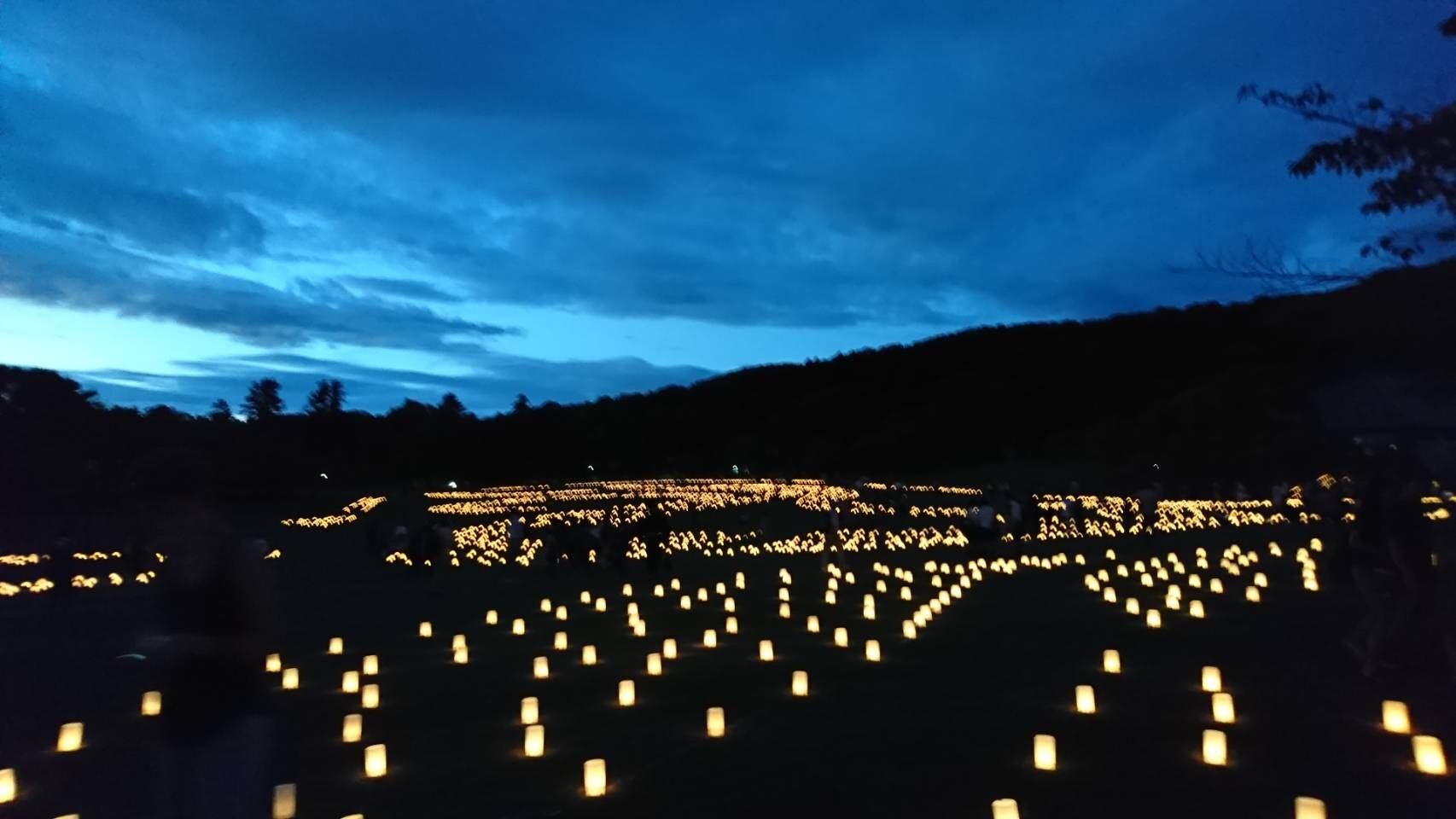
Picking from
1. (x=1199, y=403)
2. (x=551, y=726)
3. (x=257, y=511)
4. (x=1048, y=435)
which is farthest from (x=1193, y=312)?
(x=551, y=726)

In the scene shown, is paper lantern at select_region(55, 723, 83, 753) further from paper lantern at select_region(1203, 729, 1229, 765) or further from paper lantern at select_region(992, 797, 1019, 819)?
paper lantern at select_region(1203, 729, 1229, 765)

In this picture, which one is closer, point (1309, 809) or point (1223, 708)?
point (1309, 809)

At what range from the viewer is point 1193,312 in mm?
96188

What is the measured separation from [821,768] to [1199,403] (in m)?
46.7

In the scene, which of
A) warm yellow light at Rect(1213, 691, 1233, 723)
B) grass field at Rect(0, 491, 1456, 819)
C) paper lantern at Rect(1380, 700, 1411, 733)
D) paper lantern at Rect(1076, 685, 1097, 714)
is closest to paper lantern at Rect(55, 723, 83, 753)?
grass field at Rect(0, 491, 1456, 819)

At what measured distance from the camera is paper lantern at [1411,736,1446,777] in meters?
6.59

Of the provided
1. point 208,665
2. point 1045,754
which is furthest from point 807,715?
point 208,665

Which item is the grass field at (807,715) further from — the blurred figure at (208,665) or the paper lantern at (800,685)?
the blurred figure at (208,665)

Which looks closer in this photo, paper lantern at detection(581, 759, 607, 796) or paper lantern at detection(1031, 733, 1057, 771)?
paper lantern at detection(581, 759, 607, 796)

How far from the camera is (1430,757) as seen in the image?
260 inches

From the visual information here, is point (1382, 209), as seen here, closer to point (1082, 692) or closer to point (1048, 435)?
point (1082, 692)

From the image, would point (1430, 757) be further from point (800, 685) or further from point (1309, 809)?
point (800, 685)

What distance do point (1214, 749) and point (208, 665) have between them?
5.89 metres

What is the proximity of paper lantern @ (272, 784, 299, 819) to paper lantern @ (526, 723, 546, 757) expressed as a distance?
181cm
